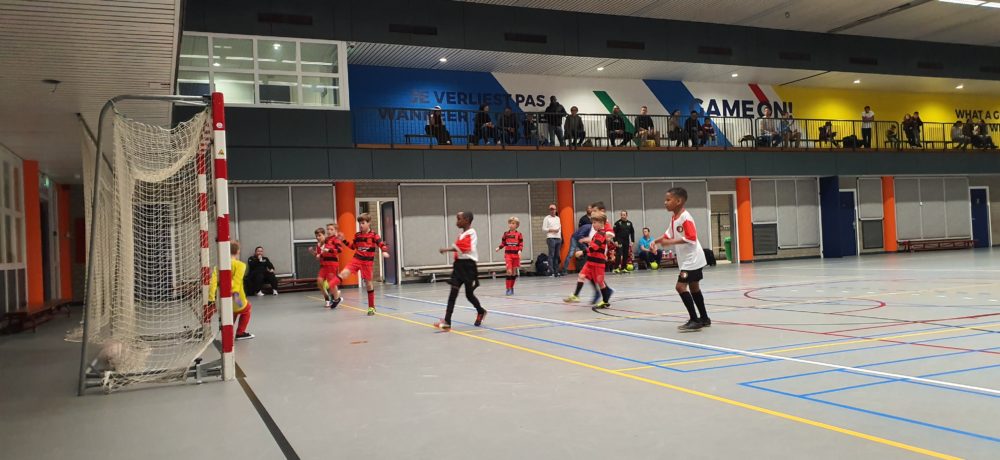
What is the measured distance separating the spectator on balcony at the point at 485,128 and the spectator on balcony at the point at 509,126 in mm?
327

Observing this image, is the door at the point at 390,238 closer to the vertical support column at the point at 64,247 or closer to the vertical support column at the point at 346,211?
the vertical support column at the point at 346,211

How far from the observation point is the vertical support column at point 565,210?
84.5ft

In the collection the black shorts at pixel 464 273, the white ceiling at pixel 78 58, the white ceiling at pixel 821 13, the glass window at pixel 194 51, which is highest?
the white ceiling at pixel 821 13

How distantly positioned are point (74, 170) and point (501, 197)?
43.1 feet

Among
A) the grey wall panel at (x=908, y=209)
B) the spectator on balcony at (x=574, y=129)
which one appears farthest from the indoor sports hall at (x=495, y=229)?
the spectator on balcony at (x=574, y=129)

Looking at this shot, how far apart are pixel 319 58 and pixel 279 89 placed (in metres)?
1.59

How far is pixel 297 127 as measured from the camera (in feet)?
69.6

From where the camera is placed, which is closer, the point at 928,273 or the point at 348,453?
the point at 348,453

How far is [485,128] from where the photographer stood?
79.9 feet

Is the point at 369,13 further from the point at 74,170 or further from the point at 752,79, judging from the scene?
the point at 752,79

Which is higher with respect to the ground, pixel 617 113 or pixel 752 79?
pixel 752 79

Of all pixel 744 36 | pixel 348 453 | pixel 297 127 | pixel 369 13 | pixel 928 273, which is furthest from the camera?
pixel 744 36

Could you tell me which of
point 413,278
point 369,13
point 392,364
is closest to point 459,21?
point 369,13

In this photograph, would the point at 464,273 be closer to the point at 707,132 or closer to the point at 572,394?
the point at 572,394
